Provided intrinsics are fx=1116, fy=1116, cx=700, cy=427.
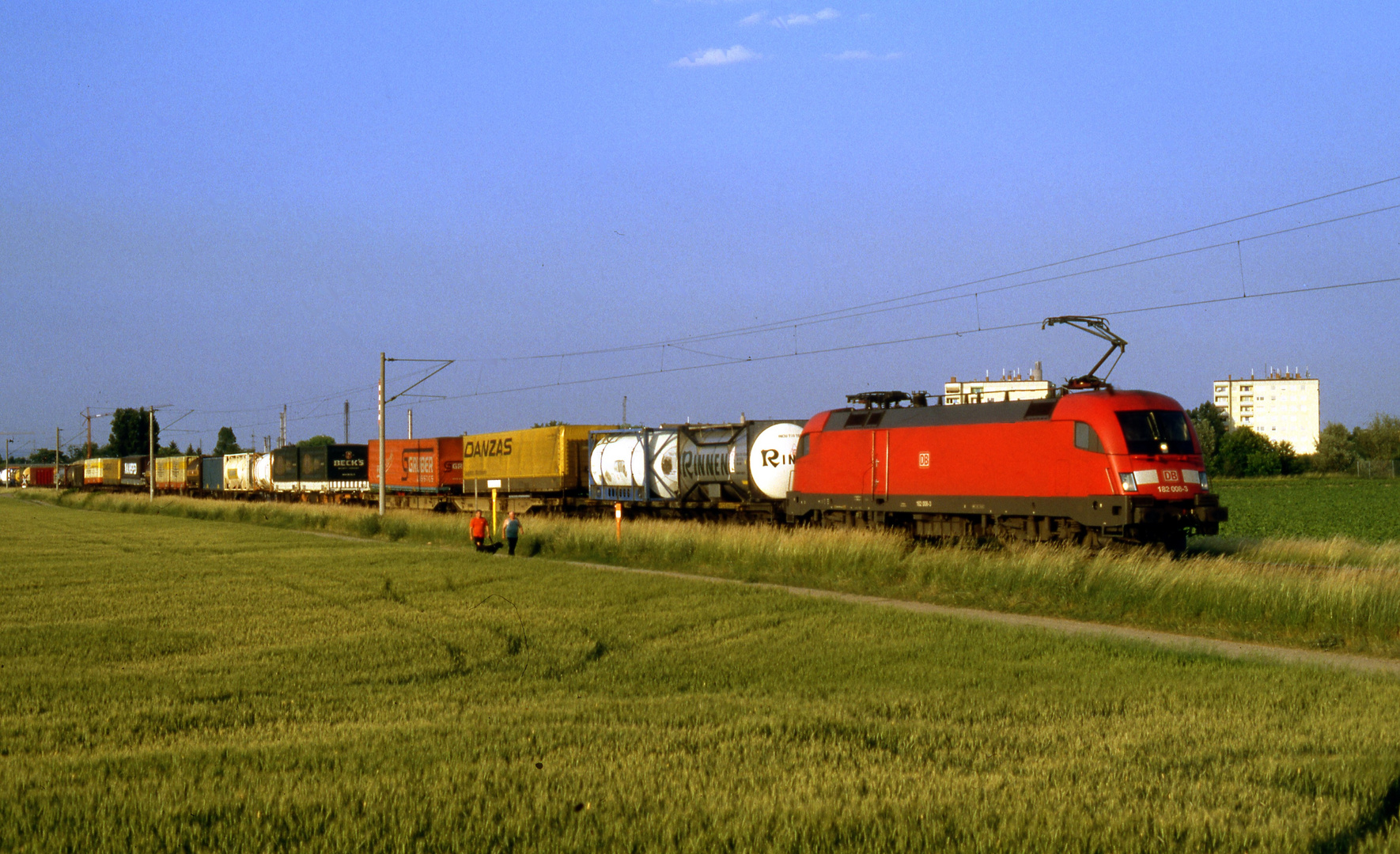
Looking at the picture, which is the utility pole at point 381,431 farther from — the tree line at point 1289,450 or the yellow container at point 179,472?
the tree line at point 1289,450

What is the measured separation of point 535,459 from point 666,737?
110 feet

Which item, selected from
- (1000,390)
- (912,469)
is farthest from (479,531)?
(1000,390)

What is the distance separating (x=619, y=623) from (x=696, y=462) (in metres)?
17.5

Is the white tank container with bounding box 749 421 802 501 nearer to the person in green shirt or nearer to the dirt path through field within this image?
the person in green shirt

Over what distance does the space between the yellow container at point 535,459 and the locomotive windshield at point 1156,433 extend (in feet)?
71.4

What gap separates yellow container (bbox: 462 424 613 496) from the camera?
39.7 metres

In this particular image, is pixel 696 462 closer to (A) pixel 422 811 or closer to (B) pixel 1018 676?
(B) pixel 1018 676

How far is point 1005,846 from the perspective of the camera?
536 cm

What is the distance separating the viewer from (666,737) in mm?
7891

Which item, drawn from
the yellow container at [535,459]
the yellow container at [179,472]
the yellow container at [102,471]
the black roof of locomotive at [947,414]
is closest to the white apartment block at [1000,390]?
the black roof of locomotive at [947,414]

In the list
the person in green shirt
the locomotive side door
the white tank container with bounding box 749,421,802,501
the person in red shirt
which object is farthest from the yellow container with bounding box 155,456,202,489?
the locomotive side door

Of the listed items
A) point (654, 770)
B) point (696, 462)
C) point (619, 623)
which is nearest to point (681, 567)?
point (696, 462)

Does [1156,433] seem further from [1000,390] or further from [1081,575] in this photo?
[1000,390]

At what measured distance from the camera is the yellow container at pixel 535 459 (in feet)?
130
